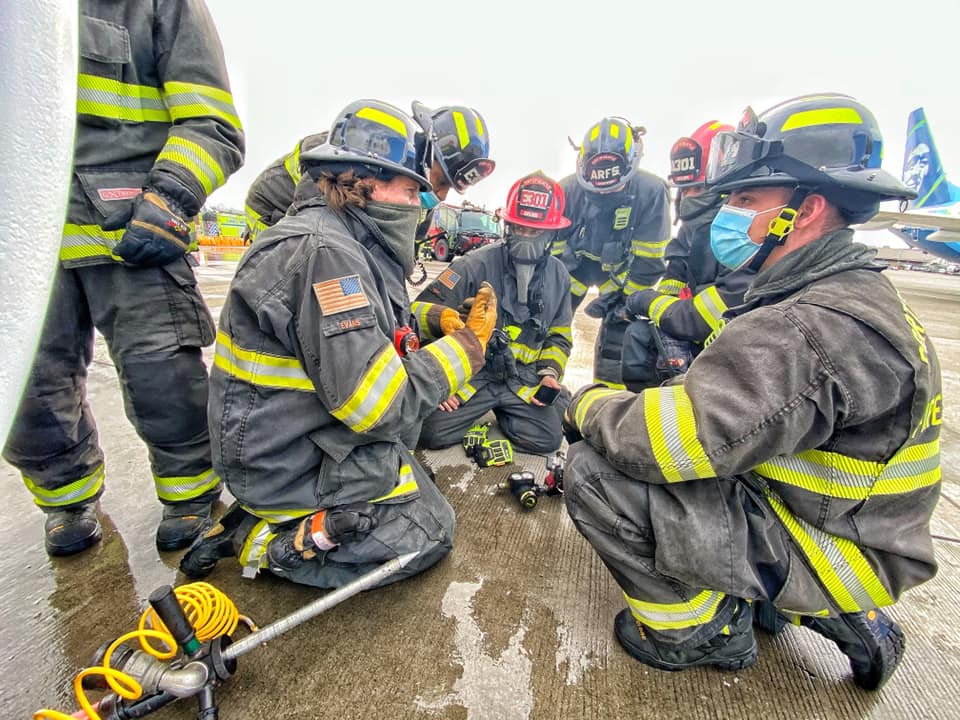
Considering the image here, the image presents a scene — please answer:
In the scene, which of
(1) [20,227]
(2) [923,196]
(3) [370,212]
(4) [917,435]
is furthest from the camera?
(2) [923,196]

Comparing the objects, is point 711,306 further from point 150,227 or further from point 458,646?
point 150,227

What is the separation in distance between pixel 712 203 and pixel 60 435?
3796mm

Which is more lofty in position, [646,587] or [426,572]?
[646,587]

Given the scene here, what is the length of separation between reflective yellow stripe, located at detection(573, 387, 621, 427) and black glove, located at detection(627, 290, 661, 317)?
5.69 feet

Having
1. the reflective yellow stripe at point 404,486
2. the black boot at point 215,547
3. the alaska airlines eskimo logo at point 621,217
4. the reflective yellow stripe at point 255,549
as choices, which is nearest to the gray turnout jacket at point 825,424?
the reflective yellow stripe at point 404,486

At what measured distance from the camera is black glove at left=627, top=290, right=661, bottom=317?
3.20m

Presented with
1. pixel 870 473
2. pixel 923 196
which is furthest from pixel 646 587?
pixel 923 196

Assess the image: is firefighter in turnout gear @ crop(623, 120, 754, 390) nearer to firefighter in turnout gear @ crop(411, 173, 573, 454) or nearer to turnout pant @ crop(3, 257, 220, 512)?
firefighter in turnout gear @ crop(411, 173, 573, 454)

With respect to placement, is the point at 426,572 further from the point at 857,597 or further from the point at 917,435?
the point at 917,435

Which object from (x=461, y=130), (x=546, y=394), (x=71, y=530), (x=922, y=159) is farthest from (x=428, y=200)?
(x=922, y=159)

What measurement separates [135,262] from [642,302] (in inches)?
118

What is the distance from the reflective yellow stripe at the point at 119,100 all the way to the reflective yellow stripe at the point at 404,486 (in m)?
1.79

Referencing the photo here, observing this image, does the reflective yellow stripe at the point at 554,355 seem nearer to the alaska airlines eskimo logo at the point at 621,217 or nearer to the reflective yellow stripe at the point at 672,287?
the reflective yellow stripe at the point at 672,287

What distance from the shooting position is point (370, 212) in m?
1.74
